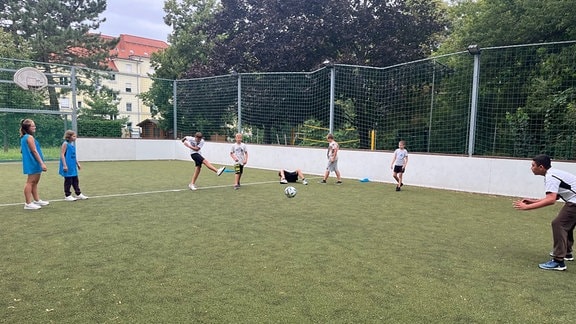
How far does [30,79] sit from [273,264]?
1815 centimetres

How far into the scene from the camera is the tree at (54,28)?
31.2 meters

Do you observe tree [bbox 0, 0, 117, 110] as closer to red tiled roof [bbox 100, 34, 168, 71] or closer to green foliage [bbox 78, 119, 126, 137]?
green foliage [bbox 78, 119, 126, 137]

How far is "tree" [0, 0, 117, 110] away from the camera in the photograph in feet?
103

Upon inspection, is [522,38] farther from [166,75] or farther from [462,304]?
[166,75]

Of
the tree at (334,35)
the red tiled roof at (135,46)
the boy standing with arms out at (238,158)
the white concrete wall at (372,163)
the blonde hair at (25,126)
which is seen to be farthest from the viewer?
the red tiled roof at (135,46)

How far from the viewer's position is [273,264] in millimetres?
4504

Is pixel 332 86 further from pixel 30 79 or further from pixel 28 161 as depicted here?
pixel 30 79

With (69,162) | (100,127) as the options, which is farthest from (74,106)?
(69,162)

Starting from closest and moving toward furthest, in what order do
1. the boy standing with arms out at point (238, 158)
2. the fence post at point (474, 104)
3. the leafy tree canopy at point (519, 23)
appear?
the boy standing with arms out at point (238, 158) → the fence post at point (474, 104) → the leafy tree canopy at point (519, 23)

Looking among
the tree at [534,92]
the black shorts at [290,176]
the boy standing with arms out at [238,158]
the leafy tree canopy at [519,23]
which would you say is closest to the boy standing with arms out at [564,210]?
the tree at [534,92]

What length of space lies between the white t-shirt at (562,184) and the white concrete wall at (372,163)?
20.0ft

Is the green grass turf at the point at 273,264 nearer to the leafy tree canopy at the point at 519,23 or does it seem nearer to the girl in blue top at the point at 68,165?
the girl in blue top at the point at 68,165

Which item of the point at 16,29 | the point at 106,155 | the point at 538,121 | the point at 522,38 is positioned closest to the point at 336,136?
the point at 538,121

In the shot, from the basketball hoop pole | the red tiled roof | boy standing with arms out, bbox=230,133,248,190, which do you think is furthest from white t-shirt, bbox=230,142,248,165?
the red tiled roof
